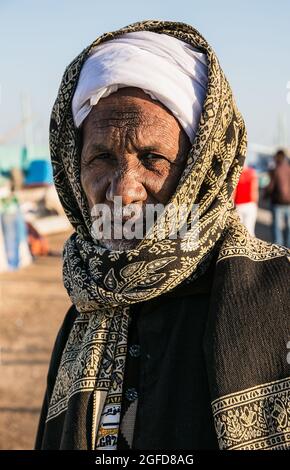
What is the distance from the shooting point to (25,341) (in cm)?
669

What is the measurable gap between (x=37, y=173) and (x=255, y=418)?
20289 millimetres

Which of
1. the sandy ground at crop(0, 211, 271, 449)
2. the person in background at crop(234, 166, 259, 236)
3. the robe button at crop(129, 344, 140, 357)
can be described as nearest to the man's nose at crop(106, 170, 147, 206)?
the robe button at crop(129, 344, 140, 357)

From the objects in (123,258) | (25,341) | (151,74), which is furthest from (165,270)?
(25,341)

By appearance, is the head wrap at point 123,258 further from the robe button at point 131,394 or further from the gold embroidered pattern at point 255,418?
the gold embroidered pattern at point 255,418

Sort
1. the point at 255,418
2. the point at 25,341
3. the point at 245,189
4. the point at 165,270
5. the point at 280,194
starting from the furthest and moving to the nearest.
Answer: the point at 280,194 → the point at 245,189 → the point at 25,341 → the point at 165,270 → the point at 255,418

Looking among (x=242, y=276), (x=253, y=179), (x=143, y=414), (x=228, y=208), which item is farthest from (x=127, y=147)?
(x=253, y=179)

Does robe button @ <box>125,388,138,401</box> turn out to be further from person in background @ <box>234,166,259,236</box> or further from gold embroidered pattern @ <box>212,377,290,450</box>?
person in background @ <box>234,166,259,236</box>

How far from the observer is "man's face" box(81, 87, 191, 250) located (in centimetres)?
165

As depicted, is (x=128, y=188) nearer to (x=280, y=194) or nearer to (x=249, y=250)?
(x=249, y=250)

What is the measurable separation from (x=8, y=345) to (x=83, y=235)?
197 inches

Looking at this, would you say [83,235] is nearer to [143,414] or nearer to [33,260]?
[143,414]

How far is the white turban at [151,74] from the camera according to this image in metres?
1.67

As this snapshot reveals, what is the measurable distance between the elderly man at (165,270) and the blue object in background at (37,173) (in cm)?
1896

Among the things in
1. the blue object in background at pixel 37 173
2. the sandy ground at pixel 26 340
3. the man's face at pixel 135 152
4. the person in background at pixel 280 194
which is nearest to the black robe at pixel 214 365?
the man's face at pixel 135 152
